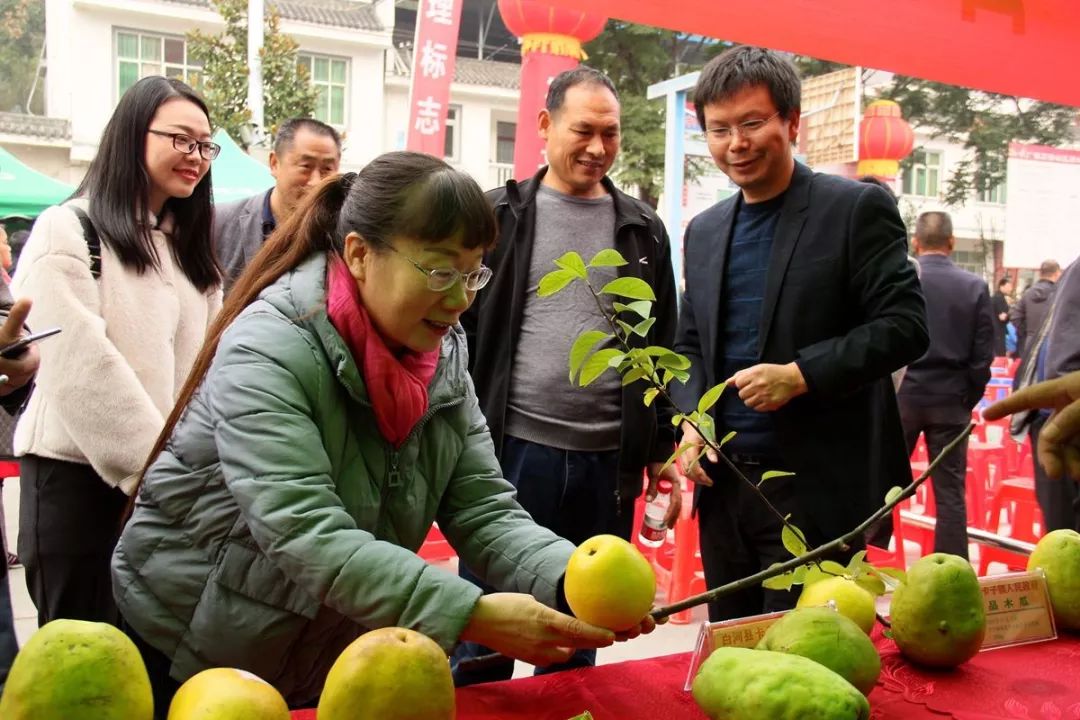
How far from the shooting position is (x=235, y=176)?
819 cm

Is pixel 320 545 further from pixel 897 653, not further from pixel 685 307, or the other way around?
pixel 685 307

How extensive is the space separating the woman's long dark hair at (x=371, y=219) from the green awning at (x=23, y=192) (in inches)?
294

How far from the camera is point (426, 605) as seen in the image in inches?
47.0

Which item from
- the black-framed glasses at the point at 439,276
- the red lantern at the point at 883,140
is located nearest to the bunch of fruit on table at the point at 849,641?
the black-framed glasses at the point at 439,276

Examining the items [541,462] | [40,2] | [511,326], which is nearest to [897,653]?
[541,462]

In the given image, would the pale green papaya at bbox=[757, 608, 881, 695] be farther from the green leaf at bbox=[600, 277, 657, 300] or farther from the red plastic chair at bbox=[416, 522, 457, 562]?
the red plastic chair at bbox=[416, 522, 457, 562]

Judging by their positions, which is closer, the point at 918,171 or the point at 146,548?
the point at 146,548

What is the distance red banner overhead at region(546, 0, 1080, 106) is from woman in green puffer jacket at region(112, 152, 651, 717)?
2.79 feet

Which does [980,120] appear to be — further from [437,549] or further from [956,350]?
[437,549]

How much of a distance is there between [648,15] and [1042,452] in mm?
1148

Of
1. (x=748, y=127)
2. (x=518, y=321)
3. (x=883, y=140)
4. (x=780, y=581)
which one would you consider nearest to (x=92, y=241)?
(x=518, y=321)

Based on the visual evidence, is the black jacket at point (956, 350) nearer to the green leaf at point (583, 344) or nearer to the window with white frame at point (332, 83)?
the green leaf at point (583, 344)

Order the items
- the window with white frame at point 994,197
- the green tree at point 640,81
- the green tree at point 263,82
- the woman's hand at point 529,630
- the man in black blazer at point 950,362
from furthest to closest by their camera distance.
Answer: the window with white frame at point 994,197, the green tree at point 640,81, the green tree at point 263,82, the man in black blazer at point 950,362, the woman's hand at point 529,630

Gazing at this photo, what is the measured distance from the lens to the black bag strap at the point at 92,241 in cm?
214
